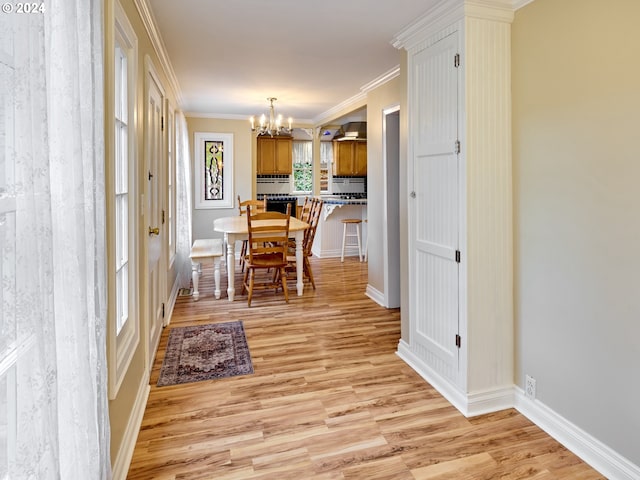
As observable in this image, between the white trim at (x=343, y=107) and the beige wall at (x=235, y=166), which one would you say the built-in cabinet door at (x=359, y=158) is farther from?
the beige wall at (x=235, y=166)

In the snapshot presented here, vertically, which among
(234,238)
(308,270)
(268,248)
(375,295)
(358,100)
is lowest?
(375,295)

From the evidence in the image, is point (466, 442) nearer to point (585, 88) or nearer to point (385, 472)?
point (385, 472)

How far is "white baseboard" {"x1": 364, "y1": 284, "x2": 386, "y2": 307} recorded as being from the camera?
4.44 m

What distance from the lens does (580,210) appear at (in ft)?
6.36

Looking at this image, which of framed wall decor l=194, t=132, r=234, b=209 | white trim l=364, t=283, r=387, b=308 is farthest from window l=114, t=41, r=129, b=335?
framed wall decor l=194, t=132, r=234, b=209

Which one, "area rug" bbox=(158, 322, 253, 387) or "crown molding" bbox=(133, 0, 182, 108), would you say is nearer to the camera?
"crown molding" bbox=(133, 0, 182, 108)

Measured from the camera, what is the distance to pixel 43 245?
34.2 inches

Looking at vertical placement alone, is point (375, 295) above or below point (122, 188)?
below

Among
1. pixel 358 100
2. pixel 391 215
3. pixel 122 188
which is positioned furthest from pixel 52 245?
pixel 358 100

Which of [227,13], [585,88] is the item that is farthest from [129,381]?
Answer: [585,88]

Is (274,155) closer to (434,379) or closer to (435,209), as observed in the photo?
(435,209)

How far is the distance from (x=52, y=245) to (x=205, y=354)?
93.8 inches

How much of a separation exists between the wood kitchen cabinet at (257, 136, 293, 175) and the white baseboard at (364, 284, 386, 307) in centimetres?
448

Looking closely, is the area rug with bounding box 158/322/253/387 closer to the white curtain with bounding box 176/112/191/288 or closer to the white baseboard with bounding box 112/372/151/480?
the white baseboard with bounding box 112/372/151/480
